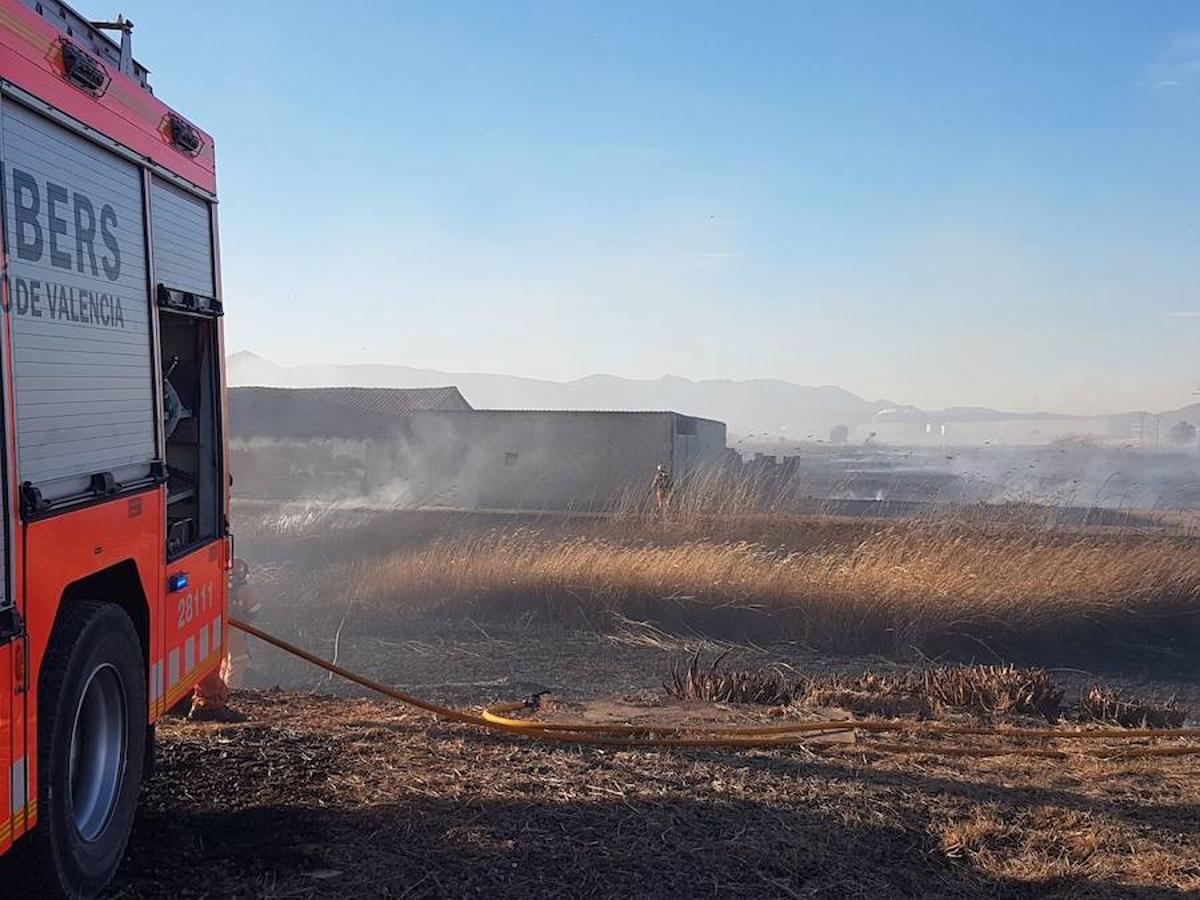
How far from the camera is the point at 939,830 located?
15.6 ft

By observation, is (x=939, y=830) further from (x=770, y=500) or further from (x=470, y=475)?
(x=470, y=475)

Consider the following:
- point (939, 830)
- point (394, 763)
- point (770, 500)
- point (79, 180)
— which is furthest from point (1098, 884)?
point (770, 500)

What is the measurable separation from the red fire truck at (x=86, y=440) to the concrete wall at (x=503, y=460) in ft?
85.5

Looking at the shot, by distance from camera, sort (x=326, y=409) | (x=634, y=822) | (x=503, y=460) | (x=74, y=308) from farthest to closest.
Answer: (x=326, y=409) < (x=503, y=460) < (x=634, y=822) < (x=74, y=308)

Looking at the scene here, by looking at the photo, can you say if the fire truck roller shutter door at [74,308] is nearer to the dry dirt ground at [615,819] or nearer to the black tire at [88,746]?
the black tire at [88,746]

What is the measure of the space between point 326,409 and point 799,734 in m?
38.9

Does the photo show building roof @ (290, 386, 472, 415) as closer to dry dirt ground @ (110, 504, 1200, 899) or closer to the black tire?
dry dirt ground @ (110, 504, 1200, 899)

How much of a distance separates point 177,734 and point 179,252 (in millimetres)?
2696

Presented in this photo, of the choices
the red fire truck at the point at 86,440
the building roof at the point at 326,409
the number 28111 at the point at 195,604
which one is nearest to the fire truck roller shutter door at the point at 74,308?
the red fire truck at the point at 86,440

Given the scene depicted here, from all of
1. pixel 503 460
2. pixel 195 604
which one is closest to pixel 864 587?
pixel 195 604

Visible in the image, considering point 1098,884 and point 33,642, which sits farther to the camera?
point 1098,884

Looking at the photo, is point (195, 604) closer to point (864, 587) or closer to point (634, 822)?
point (634, 822)

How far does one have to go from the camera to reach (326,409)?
43.4 metres

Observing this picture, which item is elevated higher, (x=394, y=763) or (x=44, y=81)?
(x=44, y=81)
